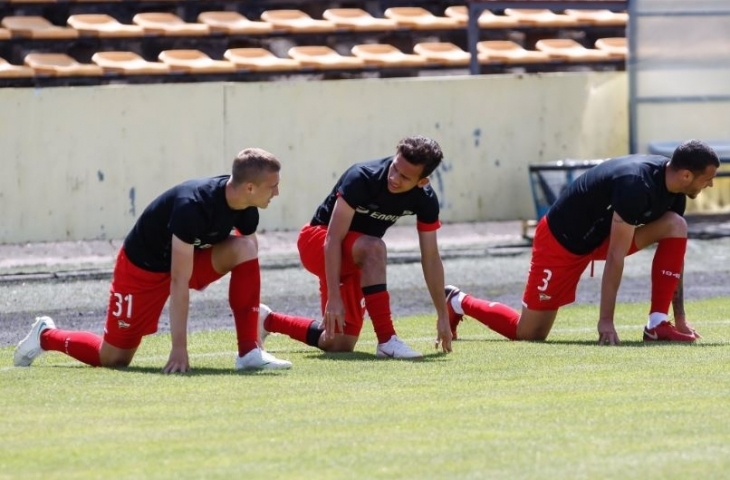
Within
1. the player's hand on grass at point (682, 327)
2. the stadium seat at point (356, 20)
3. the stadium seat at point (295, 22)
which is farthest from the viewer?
the stadium seat at point (356, 20)

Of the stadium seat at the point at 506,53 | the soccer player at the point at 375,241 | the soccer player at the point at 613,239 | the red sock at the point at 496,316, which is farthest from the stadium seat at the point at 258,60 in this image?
the soccer player at the point at 375,241

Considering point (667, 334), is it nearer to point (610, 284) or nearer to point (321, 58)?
point (610, 284)

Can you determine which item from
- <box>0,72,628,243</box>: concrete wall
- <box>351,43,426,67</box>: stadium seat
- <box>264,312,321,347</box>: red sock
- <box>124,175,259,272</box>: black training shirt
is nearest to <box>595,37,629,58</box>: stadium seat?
<box>0,72,628,243</box>: concrete wall

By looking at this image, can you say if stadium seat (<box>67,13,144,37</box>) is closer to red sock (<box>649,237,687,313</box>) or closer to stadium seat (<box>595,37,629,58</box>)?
stadium seat (<box>595,37,629,58</box>)

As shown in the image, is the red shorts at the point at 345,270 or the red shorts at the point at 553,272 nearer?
the red shorts at the point at 345,270

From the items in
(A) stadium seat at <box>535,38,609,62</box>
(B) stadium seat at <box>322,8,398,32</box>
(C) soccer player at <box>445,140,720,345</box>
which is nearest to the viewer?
(C) soccer player at <box>445,140,720,345</box>

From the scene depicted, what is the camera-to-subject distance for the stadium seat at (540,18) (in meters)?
20.2

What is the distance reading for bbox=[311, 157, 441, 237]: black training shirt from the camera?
824 centimetres

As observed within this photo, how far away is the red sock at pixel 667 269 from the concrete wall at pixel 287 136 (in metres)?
7.91

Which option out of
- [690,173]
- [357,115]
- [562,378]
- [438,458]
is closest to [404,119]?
[357,115]

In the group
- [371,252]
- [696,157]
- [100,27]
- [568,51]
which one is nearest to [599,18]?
[568,51]

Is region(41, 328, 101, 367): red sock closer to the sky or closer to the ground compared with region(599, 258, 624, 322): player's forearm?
closer to the ground

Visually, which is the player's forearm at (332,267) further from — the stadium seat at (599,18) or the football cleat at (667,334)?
the stadium seat at (599,18)

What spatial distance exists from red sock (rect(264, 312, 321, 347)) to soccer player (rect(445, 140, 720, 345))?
1.24 meters
